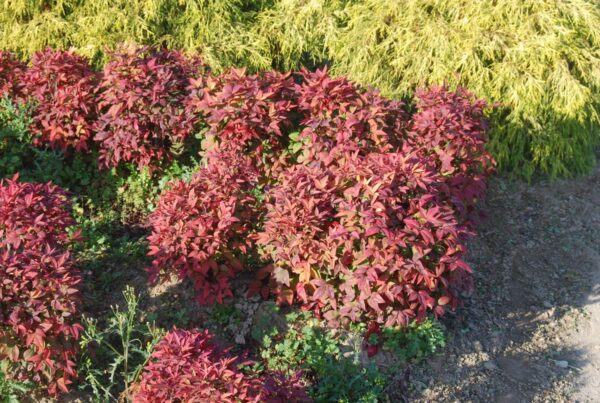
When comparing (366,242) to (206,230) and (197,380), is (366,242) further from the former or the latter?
(197,380)

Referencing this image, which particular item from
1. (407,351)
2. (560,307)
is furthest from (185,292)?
(560,307)

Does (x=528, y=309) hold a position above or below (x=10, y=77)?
below

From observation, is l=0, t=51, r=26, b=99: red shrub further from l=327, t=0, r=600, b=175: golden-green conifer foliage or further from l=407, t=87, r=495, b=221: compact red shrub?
l=407, t=87, r=495, b=221: compact red shrub

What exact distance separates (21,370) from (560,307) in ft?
10.4

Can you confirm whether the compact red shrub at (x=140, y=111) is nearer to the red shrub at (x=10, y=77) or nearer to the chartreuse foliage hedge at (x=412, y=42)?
the red shrub at (x=10, y=77)

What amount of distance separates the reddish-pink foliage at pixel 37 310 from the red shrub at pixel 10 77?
1.82m

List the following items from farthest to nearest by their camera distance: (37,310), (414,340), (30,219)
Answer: (414,340) < (30,219) < (37,310)

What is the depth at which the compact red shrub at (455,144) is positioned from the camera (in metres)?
3.94

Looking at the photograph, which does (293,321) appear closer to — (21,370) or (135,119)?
(21,370)

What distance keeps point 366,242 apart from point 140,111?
1842 millimetres

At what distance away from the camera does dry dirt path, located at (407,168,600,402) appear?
351cm

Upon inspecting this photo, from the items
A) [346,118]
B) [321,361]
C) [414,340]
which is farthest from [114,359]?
[346,118]

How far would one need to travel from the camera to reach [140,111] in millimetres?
4242

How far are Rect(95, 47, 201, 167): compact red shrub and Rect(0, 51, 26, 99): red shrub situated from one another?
668mm
